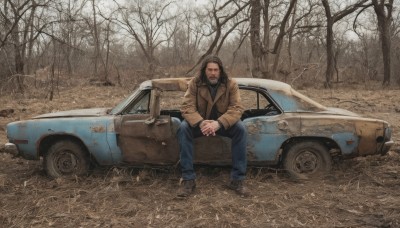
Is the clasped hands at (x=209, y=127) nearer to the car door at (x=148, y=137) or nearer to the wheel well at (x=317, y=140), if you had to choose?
the car door at (x=148, y=137)

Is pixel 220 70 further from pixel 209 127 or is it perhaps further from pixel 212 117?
pixel 209 127

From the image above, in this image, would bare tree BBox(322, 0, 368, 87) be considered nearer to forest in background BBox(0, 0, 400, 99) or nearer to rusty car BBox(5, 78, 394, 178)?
forest in background BBox(0, 0, 400, 99)

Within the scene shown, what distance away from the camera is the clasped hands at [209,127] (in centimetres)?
471

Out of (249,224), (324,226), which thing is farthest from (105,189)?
(324,226)

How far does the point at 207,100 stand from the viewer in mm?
5031

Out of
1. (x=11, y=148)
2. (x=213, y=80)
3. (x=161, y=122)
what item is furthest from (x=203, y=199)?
(x=11, y=148)

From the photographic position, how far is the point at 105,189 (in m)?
4.93

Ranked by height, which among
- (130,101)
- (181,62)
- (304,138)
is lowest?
(304,138)

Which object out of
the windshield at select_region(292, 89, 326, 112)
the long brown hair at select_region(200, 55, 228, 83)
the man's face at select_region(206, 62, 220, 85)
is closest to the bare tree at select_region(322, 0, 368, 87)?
the windshield at select_region(292, 89, 326, 112)

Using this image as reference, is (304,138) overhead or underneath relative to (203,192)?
overhead

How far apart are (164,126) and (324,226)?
2.23m

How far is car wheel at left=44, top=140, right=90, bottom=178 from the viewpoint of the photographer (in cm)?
544

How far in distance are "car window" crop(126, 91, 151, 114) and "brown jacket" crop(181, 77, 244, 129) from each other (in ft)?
2.35

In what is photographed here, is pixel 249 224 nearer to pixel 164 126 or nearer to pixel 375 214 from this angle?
pixel 375 214
